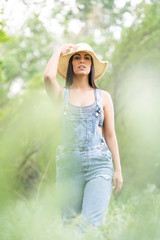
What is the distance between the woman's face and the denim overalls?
0.62 feet

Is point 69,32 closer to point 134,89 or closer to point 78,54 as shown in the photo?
point 134,89

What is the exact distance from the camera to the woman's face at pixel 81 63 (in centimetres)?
254

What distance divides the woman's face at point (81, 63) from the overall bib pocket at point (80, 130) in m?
0.34

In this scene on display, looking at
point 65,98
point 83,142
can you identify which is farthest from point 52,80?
point 83,142

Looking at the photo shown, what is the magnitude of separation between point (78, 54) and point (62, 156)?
0.68 m

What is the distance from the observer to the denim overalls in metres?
2.30

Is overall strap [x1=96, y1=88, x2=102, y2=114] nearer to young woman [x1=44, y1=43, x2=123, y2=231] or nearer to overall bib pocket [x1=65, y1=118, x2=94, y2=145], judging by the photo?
young woman [x1=44, y1=43, x2=123, y2=231]

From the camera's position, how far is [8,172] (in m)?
3.74

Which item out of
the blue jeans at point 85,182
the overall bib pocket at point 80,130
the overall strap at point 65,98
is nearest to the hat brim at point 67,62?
the overall strap at point 65,98

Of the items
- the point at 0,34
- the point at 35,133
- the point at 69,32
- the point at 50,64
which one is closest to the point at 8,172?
the point at 35,133

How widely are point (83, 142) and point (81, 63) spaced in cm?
54

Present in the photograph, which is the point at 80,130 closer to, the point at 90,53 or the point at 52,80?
the point at 52,80

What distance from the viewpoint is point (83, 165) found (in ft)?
→ 7.70

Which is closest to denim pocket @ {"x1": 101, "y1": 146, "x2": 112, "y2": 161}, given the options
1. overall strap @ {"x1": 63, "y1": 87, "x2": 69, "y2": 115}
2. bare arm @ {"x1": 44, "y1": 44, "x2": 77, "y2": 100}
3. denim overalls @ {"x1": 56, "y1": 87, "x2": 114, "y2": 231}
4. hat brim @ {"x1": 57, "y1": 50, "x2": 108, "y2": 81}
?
denim overalls @ {"x1": 56, "y1": 87, "x2": 114, "y2": 231}
